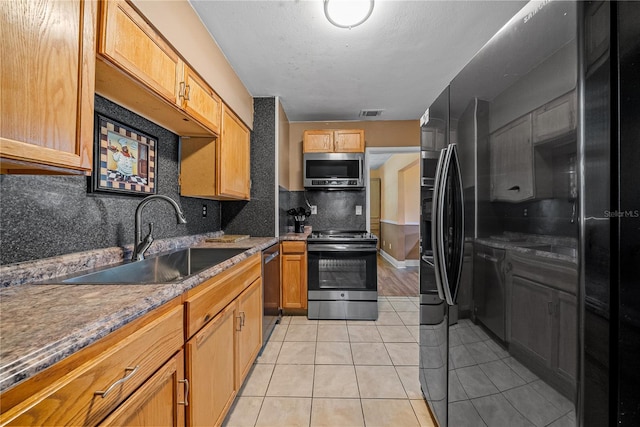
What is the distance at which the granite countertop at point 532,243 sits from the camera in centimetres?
62

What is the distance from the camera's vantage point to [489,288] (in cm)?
91

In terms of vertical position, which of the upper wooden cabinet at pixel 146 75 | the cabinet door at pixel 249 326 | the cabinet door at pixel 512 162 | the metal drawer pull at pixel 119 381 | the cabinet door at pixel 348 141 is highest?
the cabinet door at pixel 348 141

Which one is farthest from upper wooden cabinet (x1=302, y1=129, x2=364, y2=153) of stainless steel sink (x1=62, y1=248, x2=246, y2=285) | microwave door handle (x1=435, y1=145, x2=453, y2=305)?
microwave door handle (x1=435, y1=145, x2=453, y2=305)

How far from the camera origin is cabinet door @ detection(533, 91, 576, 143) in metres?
0.62

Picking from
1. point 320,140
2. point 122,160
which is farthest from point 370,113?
point 122,160

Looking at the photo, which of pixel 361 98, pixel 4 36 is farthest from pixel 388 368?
pixel 361 98

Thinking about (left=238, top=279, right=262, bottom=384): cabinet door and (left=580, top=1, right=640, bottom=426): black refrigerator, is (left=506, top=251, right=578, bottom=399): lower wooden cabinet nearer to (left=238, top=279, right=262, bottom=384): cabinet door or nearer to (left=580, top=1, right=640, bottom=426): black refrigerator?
(left=580, top=1, right=640, bottom=426): black refrigerator

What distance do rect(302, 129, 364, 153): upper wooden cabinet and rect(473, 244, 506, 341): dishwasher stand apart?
101 inches

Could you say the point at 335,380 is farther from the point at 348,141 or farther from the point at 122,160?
the point at 348,141

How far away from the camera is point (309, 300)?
286 cm

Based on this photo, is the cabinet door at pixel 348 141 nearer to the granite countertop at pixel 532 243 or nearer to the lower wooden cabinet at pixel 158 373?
the lower wooden cabinet at pixel 158 373

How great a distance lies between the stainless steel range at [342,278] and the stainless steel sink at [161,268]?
3.90 feet

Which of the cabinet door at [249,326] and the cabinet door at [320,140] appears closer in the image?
the cabinet door at [249,326]
